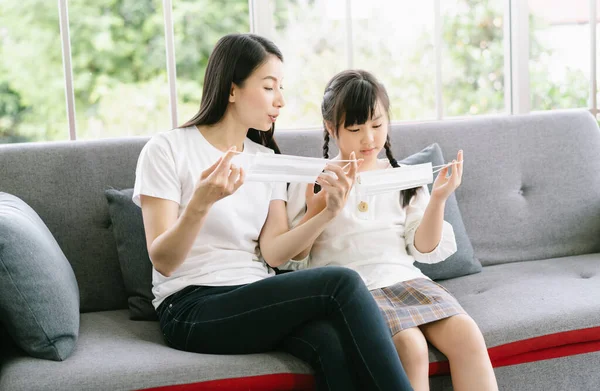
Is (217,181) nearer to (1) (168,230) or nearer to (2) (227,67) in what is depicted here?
(1) (168,230)

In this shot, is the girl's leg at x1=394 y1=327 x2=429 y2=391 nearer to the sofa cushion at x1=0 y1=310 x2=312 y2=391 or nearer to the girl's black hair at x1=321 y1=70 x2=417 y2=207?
the sofa cushion at x1=0 y1=310 x2=312 y2=391

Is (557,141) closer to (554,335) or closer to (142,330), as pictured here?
(554,335)

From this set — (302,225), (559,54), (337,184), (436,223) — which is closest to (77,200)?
(302,225)

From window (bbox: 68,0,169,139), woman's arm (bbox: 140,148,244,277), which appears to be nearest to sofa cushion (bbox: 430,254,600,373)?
Answer: woman's arm (bbox: 140,148,244,277)

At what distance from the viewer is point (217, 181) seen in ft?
Answer: 5.32

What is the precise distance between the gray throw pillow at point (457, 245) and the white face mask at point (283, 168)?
698 millimetres

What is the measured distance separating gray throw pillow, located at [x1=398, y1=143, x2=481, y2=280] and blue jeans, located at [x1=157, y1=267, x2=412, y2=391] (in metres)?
0.72

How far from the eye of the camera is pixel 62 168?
87.5 inches

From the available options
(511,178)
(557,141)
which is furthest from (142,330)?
(557,141)

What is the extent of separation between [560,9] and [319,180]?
2.09 metres

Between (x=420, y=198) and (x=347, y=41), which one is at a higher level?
(x=347, y=41)

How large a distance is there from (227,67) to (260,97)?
0.12 m

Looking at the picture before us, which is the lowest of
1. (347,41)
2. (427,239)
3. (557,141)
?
(427,239)

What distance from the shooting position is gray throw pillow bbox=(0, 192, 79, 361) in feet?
5.43
